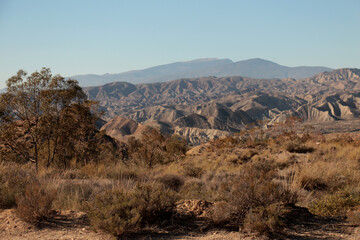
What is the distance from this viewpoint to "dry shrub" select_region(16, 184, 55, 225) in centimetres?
489

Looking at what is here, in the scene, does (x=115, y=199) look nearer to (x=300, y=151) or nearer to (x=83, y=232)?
(x=83, y=232)

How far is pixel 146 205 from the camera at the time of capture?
500 centimetres

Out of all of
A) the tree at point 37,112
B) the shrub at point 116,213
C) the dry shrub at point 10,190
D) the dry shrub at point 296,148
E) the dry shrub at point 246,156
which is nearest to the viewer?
the shrub at point 116,213

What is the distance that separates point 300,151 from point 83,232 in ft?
40.3

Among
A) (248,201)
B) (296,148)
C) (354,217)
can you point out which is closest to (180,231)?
(248,201)

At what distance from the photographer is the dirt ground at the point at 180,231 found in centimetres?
444

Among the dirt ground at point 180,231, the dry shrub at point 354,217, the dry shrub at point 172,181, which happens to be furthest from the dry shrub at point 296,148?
the dirt ground at point 180,231

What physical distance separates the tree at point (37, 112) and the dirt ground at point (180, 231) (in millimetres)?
8444

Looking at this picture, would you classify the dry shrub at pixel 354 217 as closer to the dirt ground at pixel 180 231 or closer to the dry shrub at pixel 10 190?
the dirt ground at pixel 180 231

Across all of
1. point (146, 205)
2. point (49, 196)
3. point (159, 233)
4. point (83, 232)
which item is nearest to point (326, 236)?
point (159, 233)

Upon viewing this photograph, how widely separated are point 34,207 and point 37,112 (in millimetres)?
9034

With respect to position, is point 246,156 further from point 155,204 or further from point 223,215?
point 155,204

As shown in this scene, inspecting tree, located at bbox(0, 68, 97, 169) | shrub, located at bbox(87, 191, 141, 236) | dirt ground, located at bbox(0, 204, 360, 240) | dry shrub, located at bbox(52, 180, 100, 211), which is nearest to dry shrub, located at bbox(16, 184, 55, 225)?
dirt ground, located at bbox(0, 204, 360, 240)

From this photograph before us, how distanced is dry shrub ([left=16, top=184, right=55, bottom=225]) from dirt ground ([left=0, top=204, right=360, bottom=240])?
14 cm
